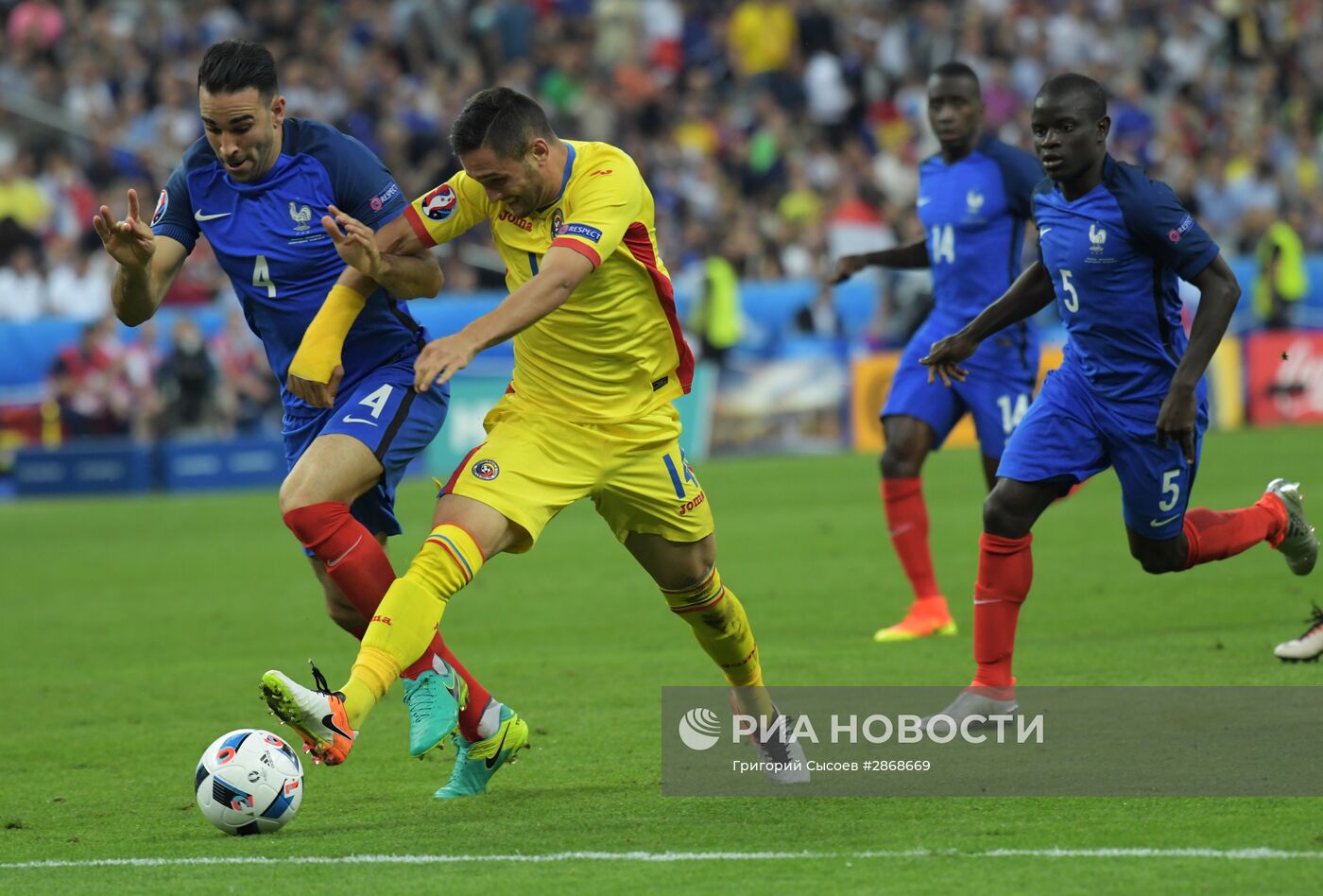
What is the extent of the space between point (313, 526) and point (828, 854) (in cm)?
218

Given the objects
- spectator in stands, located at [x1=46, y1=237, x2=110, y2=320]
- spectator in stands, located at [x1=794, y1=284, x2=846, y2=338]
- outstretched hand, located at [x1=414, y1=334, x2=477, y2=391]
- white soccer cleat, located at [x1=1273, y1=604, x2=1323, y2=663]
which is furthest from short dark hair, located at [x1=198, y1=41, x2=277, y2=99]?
spectator in stands, located at [x1=794, y1=284, x2=846, y2=338]

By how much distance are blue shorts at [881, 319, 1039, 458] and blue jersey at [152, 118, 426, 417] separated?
367 cm

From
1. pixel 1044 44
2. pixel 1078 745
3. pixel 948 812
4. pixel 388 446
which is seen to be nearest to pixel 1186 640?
pixel 1078 745

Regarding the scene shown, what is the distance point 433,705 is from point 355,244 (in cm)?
155

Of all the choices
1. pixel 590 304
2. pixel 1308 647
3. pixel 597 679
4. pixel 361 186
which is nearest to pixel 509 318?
pixel 590 304

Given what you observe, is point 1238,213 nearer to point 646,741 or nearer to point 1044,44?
point 1044,44

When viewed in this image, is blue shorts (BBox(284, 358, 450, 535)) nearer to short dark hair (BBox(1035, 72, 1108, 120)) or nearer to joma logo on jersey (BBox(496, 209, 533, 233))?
joma logo on jersey (BBox(496, 209, 533, 233))

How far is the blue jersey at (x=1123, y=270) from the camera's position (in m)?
7.01

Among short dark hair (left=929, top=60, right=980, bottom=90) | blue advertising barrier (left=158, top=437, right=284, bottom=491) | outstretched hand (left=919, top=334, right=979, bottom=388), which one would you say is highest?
short dark hair (left=929, top=60, right=980, bottom=90)

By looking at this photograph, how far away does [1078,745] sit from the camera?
276 inches

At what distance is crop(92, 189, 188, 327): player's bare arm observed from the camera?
22.0 ft

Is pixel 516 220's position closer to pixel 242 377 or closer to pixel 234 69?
pixel 234 69

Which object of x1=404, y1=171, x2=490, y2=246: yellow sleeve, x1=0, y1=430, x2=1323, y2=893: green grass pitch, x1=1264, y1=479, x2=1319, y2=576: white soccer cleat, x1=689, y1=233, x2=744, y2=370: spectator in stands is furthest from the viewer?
x1=689, y1=233, x2=744, y2=370: spectator in stands

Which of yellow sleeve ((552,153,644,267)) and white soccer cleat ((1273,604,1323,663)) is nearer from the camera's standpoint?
yellow sleeve ((552,153,644,267))
